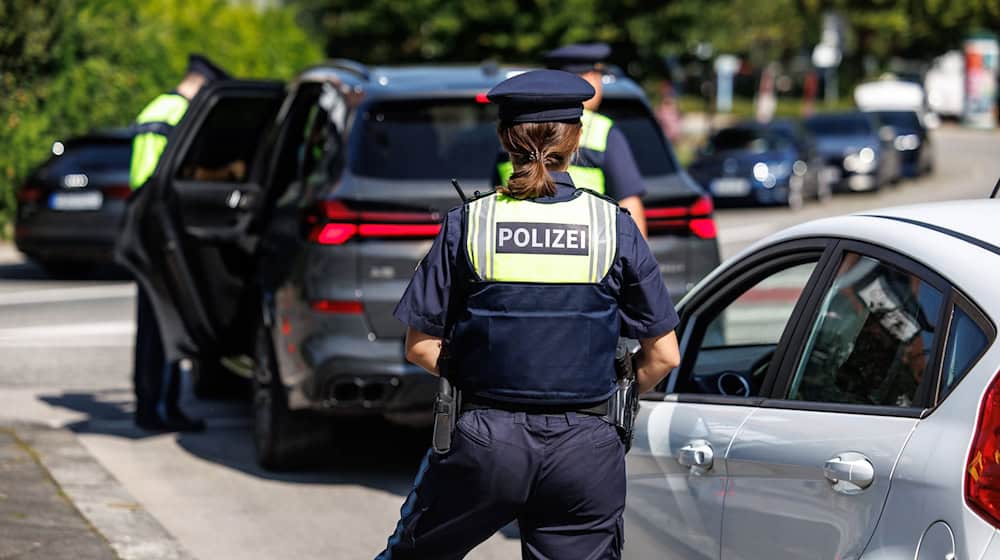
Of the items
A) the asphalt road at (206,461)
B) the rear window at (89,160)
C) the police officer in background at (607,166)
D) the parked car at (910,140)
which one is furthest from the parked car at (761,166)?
the police officer in background at (607,166)

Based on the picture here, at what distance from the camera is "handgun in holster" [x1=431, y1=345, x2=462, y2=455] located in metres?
3.59

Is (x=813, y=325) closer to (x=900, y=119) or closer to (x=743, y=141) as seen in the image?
(x=743, y=141)

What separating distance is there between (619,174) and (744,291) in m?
2.21

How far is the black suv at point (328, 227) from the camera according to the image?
6855 millimetres

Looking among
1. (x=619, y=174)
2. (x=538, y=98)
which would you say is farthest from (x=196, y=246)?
(x=538, y=98)

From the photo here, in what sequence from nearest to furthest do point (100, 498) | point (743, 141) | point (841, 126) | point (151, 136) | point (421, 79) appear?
point (100, 498) < point (421, 79) < point (151, 136) < point (743, 141) < point (841, 126)

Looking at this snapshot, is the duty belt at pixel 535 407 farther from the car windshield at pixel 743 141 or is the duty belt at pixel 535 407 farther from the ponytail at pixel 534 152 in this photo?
the car windshield at pixel 743 141

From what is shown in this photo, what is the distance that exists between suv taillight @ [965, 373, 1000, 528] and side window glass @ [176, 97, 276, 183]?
19.6ft

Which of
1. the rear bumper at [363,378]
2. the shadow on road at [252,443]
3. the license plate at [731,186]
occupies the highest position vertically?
the rear bumper at [363,378]

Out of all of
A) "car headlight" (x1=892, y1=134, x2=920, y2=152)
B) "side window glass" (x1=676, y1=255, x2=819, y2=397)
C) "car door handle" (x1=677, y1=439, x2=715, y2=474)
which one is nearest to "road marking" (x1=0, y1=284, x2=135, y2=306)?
"side window glass" (x1=676, y1=255, x2=819, y2=397)

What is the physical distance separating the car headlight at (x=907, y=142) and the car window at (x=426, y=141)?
87.8ft

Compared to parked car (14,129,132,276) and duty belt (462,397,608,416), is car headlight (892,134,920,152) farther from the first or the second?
duty belt (462,397,608,416)

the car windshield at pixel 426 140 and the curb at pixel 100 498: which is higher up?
the car windshield at pixel 426 140

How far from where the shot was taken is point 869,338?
3.82m
